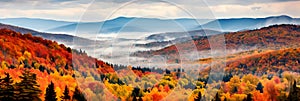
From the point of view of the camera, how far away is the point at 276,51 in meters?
12.6

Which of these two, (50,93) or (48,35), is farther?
(48,35)

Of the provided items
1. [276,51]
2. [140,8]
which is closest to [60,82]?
[140,8]

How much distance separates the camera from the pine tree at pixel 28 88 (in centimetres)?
1014

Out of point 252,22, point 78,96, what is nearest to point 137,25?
point 78,96

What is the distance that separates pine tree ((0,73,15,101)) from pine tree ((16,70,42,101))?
122 mm

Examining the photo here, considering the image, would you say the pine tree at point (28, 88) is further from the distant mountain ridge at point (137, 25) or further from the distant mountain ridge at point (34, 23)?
the distant mountain ridge at point (137, 25)

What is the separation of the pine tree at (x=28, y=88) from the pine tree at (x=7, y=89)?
0.40 ft

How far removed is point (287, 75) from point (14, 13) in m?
6.13

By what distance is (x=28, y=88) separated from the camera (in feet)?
34.0

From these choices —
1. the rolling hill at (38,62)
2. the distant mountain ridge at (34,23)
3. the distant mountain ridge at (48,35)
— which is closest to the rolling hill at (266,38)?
the distant mountain ridge at (48,35)

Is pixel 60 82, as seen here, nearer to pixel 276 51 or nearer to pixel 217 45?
pixel 217 45

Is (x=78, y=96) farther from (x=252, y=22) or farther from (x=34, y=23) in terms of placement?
(x=252, y=22)

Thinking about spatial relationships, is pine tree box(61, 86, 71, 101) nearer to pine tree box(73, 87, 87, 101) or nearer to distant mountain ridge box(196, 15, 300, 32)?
pine tree box(73, 87, 87, 101)

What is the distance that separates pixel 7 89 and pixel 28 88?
15.3 inches
